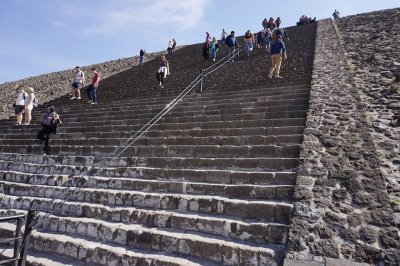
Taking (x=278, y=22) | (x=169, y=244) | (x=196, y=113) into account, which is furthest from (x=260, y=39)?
(x=169, y=244)

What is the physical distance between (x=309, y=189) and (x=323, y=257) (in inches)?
42.8

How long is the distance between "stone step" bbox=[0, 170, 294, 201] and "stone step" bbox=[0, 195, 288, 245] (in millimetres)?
476

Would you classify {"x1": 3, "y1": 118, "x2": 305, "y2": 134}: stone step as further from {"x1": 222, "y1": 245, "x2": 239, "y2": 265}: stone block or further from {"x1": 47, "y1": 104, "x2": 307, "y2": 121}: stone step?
{"x1": 222, "y1": 245, "x2": 239, "y2": 265}: stone block

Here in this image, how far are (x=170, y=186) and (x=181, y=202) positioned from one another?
1.75ft

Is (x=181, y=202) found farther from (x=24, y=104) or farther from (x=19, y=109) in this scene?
(x=19, y=109)

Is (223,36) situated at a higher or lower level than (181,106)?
higher

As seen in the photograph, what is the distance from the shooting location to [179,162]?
19.6 feet

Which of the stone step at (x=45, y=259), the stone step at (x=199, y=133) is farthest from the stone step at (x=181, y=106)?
the stone step at (x=45, y=259)

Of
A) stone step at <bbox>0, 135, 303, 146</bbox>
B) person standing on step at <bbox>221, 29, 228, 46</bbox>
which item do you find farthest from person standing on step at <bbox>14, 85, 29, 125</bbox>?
person standing on step at <bbox>221, 29, 228, 46</bbox>

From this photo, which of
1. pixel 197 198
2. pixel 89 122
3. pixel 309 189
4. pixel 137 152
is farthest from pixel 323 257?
pixel 89 122

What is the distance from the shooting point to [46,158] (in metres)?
7.68

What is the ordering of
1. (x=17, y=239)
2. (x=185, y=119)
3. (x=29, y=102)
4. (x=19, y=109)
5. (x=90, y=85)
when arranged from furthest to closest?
1. (x=90, y=85)
2. (x=19, y=109)
3. (x=29, y=102)
4. (x=185, y=119)
5. (x=17, y=239)

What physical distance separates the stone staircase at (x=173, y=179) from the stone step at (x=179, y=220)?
0.04 feet

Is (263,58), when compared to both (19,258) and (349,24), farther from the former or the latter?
(19,258)
